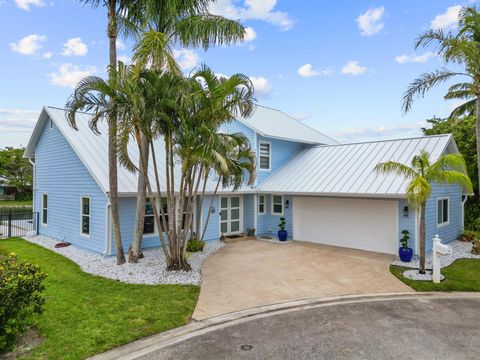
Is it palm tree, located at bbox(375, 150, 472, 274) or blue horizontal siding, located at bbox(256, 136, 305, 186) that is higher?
blue horizontal siding, located at bbox(256, 136, 305, 186)

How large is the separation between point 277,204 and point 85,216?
8654 mm

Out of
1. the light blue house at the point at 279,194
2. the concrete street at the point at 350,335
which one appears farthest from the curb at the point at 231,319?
the light blue house at the point at 279,194

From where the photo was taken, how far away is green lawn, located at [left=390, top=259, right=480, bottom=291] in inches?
333

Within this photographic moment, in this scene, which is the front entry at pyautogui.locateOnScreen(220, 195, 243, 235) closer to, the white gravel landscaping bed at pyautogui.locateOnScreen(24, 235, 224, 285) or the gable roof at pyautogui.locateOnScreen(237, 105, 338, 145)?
the white gravel landscaping bed at pyautogui.locateOnScreen(24, 235, 224, 285)

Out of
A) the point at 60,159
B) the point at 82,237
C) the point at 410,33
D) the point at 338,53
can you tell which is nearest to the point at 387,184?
the point at 410,33

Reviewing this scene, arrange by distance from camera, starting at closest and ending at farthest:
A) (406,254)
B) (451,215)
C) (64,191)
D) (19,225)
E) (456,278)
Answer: (456,278) < (406,254) < (64,191) < (451,215) < (19,225)

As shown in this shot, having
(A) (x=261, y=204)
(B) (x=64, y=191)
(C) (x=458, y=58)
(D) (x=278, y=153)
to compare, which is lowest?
(A) (x=261, y=204)

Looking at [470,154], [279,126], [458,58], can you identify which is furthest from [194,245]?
[470,154]

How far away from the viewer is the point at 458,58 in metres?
10.5

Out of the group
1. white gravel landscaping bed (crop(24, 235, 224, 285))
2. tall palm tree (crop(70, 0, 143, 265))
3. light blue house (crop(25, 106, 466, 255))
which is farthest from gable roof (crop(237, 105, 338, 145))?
tall palm tree (crop(70, 0, 143, 265))

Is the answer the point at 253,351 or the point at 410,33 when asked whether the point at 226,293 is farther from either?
the point at 410,33

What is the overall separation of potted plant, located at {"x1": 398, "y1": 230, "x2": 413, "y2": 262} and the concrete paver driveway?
1.48 ft

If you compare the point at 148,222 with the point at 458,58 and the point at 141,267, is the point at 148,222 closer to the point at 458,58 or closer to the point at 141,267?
the point at 141,267

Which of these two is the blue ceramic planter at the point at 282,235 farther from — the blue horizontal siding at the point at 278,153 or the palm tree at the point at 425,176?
the palm tree at the point at 425,176
